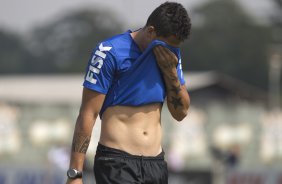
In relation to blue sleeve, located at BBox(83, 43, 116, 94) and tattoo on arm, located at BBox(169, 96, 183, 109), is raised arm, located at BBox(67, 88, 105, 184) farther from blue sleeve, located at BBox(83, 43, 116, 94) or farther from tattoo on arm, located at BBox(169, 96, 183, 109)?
tattoo on arm, located at BBox(169, 96, 183, 109)

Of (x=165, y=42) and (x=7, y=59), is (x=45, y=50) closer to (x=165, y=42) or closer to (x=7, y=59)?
(x=7, y=59)

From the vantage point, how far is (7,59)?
4264 inches

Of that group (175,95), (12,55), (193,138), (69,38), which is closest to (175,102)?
(175,95)

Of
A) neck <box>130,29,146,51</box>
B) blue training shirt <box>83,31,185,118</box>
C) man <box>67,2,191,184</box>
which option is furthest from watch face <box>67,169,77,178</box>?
neck <box>130,29,146,51</box>

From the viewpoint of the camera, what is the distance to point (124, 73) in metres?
6.97

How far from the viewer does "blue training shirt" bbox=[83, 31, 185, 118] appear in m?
6.92

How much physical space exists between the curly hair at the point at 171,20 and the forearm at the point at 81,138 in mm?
734

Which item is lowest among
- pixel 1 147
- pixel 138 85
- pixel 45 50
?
pixel 45 50

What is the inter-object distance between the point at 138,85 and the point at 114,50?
0.28m

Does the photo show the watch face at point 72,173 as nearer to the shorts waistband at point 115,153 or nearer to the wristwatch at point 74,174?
the wristwatch at point 74,174

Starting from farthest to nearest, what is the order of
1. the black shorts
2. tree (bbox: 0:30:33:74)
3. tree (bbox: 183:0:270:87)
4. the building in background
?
tree (bbox: 0:30:33:74), tree (bbox: 183:0:270:87), the building in background, the black shorts

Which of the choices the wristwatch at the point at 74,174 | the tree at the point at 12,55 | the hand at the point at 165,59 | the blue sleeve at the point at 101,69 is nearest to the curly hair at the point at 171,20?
the hand at the point at 165,59

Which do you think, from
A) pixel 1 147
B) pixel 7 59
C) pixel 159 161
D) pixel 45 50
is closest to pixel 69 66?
pixel 7 59

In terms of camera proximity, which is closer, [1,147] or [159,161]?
[159,161]
